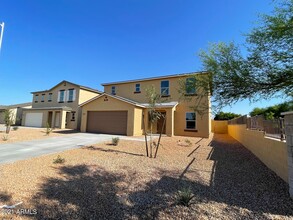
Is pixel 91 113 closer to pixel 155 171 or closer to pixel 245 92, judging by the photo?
pixel 155 171

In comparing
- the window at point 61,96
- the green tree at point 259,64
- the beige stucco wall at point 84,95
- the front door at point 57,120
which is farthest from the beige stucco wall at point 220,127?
the window at point 61,96

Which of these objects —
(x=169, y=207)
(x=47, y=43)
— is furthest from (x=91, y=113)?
(x=169, y=207)

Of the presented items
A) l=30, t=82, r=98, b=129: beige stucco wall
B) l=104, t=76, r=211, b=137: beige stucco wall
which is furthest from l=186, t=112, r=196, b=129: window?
l=30, t=82, r=98, b=129: beige stucco wall

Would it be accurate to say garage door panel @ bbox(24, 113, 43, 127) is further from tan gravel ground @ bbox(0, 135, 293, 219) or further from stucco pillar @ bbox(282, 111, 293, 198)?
stucco pillar @ bbox(282, 111, 293, 198)

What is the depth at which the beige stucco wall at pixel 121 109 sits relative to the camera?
1616 cm

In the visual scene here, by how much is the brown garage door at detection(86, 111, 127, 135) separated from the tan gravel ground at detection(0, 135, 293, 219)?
10.6 m

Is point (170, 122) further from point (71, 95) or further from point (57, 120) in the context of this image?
point (57, 120)

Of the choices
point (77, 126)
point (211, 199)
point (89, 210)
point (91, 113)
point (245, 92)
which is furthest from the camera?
point (77, 126)

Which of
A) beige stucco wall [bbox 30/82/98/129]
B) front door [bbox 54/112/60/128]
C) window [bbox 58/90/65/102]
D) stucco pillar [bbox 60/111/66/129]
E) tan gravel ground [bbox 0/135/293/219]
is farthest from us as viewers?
window [bbox 58/90/65/102]

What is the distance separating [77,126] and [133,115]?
11.8 meters

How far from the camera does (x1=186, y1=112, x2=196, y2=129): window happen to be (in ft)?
55.8

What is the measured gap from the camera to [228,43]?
7496 mm

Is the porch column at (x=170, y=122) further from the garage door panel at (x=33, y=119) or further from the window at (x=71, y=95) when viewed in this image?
the garage door panel at (x=33, y=119)

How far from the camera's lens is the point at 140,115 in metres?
17.3
